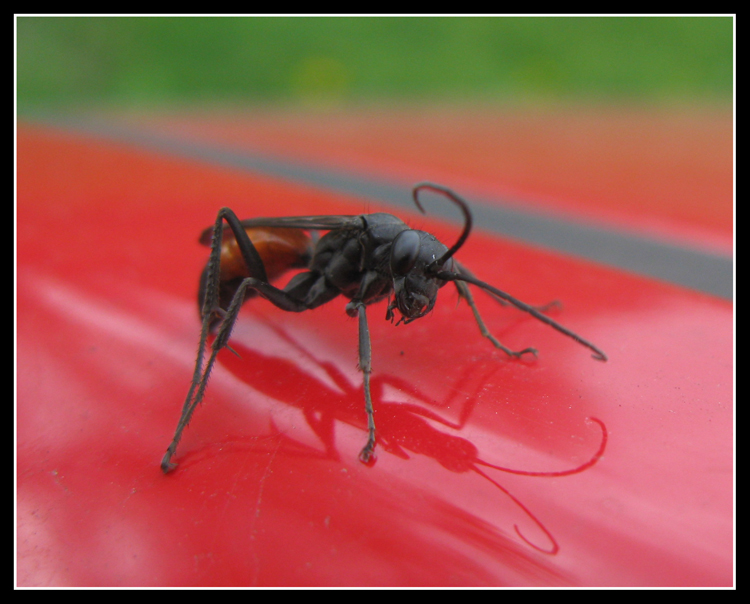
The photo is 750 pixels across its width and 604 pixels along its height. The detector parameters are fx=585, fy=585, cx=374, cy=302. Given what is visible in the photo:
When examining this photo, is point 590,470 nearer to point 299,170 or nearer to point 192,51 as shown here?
point 299,170

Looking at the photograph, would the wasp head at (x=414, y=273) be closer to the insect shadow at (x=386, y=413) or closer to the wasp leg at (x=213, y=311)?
the insect shadow at (x=386, y=413)

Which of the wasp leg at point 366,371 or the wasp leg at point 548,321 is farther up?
the wasp leg at point 548,321

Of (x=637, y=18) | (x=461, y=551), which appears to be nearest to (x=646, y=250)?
(x=461, y=551)

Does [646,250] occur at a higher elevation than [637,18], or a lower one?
lower

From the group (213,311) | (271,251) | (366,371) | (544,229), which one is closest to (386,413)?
(366,371)

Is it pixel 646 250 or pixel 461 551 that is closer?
pixel 461 551

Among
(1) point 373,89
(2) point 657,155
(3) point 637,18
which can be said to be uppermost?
(3) point 637,18

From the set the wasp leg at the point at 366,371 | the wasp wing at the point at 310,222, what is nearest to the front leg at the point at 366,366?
the wasp leg at the point at 366,371
